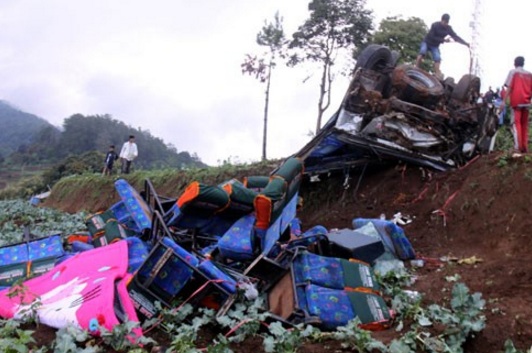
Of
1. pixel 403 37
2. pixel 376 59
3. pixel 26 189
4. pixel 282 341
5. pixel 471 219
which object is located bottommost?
pixel 26 189

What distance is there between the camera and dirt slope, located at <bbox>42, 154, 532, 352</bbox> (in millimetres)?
4575

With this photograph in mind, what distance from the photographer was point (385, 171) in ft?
30.2

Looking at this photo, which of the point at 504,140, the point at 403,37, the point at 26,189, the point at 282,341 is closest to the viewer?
the point at 282,341

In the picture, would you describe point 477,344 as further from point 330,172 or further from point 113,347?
point 330,172

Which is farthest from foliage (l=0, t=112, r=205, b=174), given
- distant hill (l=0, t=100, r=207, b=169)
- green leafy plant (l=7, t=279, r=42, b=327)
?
green leafy plant (l=7, t=279, r=42, b=327)

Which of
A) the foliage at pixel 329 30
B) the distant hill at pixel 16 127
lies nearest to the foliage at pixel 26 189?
the foliage at pixel 329 30

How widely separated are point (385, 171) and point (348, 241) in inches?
149

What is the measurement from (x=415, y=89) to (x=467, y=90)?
36.8 inches

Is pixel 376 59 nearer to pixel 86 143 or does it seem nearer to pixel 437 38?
pixel 437 38

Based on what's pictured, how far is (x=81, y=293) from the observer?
4.32m

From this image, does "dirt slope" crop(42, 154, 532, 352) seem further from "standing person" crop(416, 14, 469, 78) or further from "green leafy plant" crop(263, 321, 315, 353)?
"standing person" crop(416, 14, 469, 78)

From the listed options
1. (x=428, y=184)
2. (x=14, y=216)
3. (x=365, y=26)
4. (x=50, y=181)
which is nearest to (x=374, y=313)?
(x=428, y=184)

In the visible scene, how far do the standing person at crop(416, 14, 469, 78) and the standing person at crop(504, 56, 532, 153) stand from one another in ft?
7.31

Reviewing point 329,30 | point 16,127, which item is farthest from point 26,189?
point 16,127
